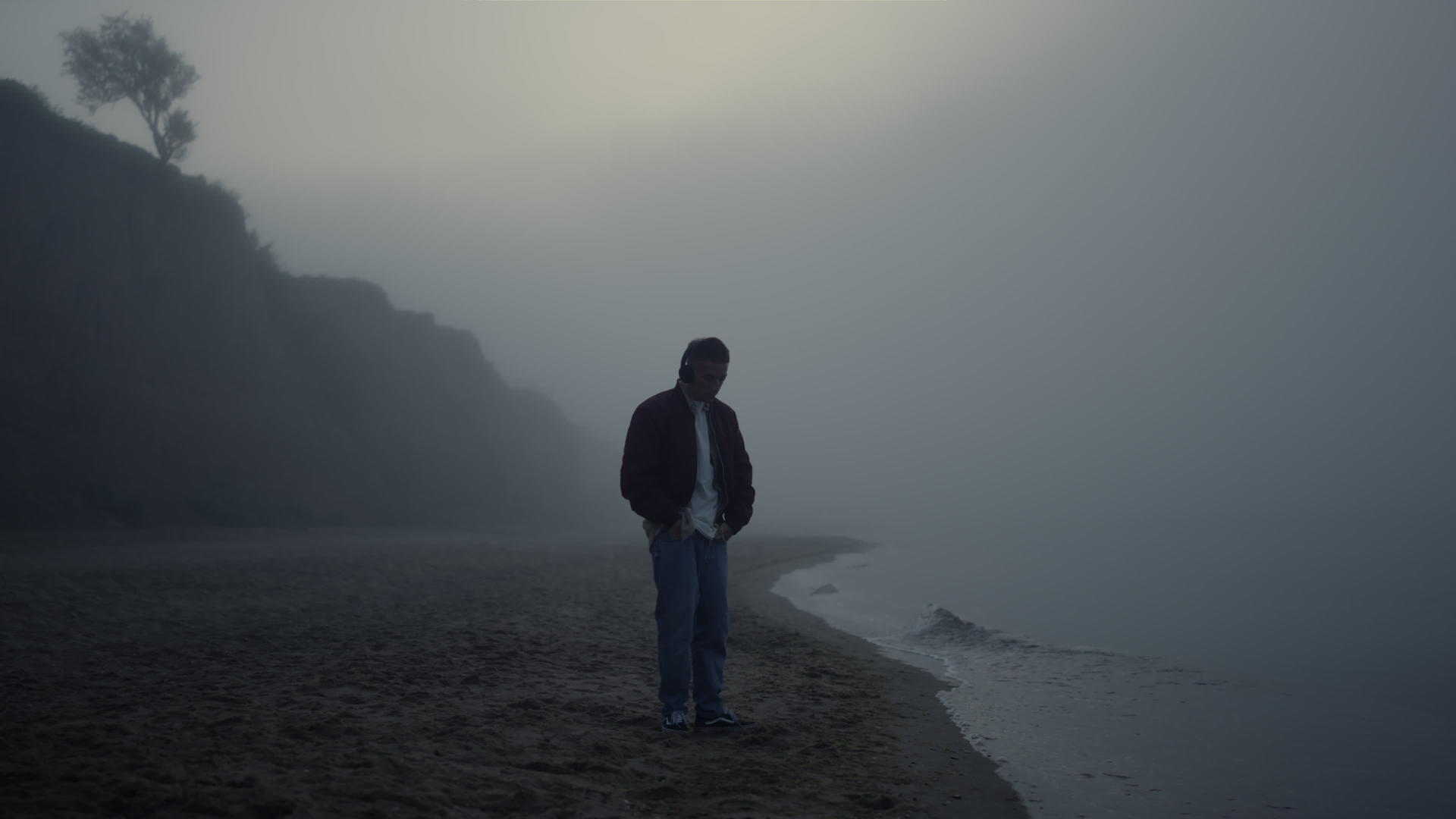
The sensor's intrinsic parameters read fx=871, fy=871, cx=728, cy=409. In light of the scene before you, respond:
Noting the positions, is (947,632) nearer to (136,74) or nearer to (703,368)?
(703,368)

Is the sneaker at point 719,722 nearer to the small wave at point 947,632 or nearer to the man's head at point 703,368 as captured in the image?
the man's head at point 703,368

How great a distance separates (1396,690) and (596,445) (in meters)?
66.2

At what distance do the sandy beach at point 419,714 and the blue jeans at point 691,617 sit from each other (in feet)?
0.86

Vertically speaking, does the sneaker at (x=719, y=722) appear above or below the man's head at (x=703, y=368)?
below

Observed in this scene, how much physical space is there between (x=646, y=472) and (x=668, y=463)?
0.47 feet

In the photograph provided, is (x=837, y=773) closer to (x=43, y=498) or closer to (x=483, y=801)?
(x=483, y=801)

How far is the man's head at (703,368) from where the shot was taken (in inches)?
A: 193

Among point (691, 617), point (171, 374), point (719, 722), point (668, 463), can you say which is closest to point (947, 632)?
point (719, 722)

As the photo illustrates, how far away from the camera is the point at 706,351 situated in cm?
491

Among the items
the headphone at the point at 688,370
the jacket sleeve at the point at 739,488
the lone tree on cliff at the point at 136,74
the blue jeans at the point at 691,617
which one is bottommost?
the blue jeans at the point at 691,617

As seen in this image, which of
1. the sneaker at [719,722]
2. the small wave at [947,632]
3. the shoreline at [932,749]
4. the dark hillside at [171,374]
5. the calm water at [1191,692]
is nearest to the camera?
the shoreline at [932,749]

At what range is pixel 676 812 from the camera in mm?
3549

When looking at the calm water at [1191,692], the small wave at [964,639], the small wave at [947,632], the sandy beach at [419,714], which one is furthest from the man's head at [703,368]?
the small wave at [947,632]

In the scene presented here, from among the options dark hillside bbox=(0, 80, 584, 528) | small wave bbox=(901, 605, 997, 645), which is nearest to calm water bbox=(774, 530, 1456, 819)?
small wave bbox=(901, 605, 997, 645)
